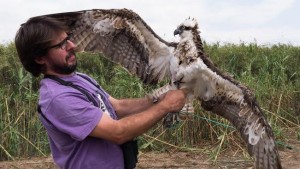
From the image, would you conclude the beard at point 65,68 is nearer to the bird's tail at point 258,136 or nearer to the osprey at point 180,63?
the osprey at point 180,63

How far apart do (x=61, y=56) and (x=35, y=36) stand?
205 mm

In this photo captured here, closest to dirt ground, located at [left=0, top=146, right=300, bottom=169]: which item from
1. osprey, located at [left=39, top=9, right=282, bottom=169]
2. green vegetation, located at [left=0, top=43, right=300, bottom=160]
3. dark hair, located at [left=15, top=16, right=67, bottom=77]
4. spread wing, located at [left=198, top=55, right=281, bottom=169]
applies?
green vegetation, located at [left=0, top=43, right=300, bottom=160]

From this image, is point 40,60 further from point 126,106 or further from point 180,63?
point 180,63

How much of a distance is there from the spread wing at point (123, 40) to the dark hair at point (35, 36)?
1.43 m

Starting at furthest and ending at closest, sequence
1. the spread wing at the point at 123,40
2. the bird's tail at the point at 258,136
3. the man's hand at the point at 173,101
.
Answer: the spread wing at the point at 123,40, the bird's tail at the point at 258,136, the man's hand at the point at 173,101

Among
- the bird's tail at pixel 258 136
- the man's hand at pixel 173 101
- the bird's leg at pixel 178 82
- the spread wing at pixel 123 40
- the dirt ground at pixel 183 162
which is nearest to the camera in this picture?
the man's hand at pixel 173 101

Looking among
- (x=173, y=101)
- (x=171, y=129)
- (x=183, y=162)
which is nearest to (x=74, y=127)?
(x=173, y=101)

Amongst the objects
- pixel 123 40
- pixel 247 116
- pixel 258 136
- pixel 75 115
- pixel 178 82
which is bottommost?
pixel 258 136

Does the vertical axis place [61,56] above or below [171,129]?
above

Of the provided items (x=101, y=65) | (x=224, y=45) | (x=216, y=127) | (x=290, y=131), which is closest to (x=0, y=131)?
(x=216, y=127)

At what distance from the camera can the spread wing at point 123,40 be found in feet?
15.8

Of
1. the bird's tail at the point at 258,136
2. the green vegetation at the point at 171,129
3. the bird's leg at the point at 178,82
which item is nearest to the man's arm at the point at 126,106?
the bird's leg at the point at 178,82

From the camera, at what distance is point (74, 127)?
3080 mm

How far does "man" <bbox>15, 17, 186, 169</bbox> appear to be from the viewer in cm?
308
